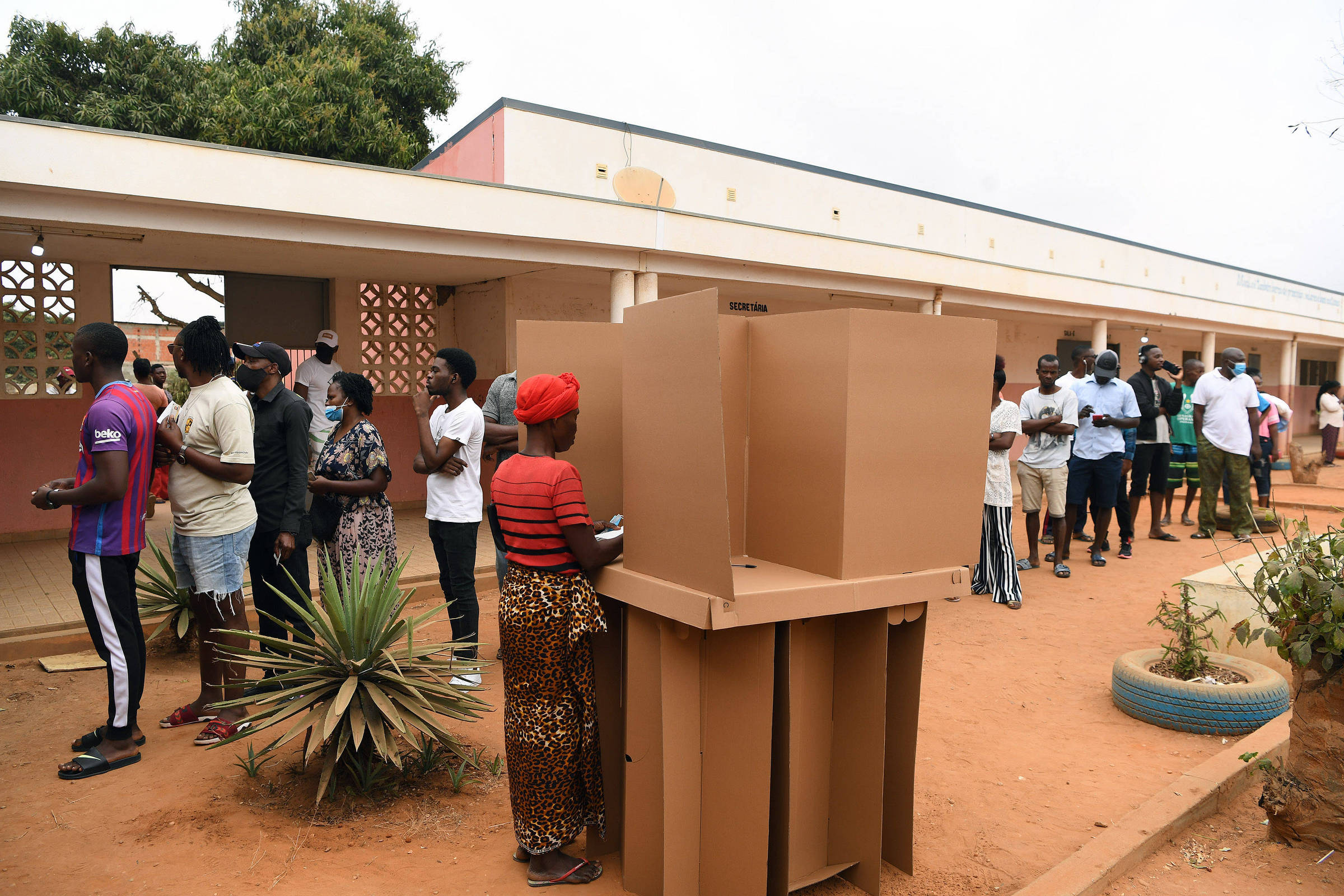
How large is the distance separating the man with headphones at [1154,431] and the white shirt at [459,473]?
7.02m

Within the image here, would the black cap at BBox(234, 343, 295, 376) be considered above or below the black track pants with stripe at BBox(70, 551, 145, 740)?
above

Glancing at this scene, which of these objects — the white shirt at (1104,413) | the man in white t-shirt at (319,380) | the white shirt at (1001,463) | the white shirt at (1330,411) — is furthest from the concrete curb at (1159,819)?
the white shirt at (1330,411)

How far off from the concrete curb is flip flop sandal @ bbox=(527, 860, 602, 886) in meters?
1.44

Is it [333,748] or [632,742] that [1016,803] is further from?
[333,748]

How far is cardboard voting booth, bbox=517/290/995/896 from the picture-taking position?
8.30 feet

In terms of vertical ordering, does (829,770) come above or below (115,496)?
below

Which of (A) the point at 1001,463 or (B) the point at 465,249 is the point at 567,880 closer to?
(A) the point at 1001,463

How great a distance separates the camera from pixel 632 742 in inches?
110

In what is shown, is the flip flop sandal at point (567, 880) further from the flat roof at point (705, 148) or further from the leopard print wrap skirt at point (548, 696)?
the flat roof at point (705, 148)

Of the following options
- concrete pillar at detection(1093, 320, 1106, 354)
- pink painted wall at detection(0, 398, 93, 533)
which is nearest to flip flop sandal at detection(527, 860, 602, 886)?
pink painted wall at detection(0, 398, 93, 533)

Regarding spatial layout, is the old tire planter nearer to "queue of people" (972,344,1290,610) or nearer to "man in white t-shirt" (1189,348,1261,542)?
"queue of people" (972,344,1290,610)

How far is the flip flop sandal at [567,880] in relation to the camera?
288 centimetres

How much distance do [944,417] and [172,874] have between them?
309 cm

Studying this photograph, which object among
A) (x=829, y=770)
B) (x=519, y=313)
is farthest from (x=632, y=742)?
(x=519, y=313)
